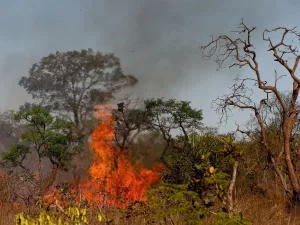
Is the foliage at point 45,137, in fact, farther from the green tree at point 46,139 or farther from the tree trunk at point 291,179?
the tree trunk at point 291,179

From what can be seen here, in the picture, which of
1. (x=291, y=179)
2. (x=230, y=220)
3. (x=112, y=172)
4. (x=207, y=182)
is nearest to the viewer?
(x=230, y=220)

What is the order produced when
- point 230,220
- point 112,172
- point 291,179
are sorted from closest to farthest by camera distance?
point 230,220, point 291,179, point 112,172

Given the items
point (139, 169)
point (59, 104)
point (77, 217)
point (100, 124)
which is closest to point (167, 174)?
point (139, 169)

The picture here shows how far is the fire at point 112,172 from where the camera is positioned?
16.0 meters

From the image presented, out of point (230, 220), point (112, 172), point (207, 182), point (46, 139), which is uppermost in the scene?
point (46, 139)

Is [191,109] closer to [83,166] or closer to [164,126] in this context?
[164,126]

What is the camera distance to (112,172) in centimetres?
1798

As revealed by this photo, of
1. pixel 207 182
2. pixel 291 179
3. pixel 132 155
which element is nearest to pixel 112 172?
pixel 132 155

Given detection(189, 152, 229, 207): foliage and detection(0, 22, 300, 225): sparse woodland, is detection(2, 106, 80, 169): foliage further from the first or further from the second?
detection(189, 152, 229, 207): foliage

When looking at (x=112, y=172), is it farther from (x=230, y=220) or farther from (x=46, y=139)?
(x=230, y=220)

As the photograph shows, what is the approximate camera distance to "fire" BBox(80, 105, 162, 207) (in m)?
16.0

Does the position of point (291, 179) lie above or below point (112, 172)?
below

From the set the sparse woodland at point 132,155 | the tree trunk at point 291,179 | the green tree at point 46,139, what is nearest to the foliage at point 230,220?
the sparse woodland at point 132,155

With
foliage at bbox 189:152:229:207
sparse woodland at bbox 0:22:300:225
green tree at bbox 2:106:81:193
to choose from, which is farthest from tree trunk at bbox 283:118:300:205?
green tree at bbox 2:106:81:193
